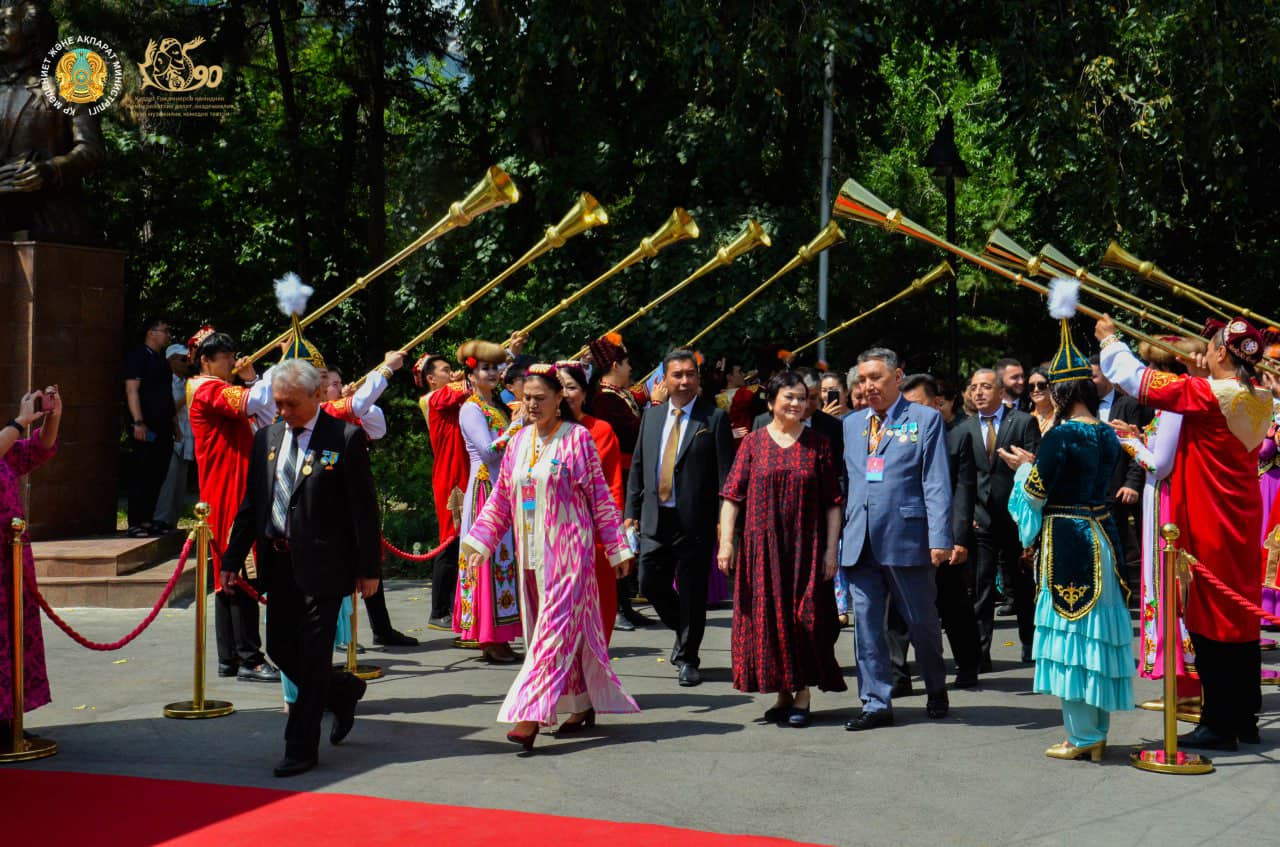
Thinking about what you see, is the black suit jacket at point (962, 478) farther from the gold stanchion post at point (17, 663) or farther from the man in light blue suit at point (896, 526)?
the gold stanchion post at point (17, 663)


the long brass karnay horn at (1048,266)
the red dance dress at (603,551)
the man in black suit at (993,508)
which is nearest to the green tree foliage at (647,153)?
the man in black suit at (993,508)

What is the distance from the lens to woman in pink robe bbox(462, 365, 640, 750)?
7145 millimetres

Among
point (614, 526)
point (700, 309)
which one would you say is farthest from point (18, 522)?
point (700, 309)

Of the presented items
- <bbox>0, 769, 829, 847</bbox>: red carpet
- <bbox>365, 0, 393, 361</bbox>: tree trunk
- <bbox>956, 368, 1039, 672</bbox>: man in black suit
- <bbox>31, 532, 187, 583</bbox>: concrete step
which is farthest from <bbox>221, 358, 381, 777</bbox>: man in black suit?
<bbox>365, 0, 393, 361</bbox>: tree trunk

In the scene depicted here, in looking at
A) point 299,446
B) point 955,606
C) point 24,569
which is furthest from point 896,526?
point 24,569

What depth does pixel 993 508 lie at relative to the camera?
9.76m

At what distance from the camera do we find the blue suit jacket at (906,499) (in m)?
7.61

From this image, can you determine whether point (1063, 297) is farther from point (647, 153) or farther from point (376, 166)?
point (376, 166)

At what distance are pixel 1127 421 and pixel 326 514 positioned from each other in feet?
22.2

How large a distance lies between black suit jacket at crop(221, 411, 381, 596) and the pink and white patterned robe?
685mm

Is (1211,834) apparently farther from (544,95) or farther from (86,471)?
(544,95)

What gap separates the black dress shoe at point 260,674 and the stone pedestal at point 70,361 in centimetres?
434

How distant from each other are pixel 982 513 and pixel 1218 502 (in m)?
2.81

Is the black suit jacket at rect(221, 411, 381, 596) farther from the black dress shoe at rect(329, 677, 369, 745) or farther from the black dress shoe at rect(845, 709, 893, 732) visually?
the black dress shoe at rect(845, 709, 893, 732)
